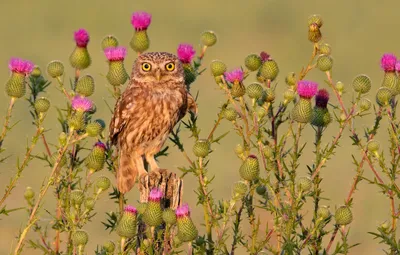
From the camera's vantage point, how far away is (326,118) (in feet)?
19.6

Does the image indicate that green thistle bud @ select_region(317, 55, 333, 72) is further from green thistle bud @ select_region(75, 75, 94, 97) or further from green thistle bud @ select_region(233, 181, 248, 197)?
green thistle bud @ select_region(75, 75, 94, 97)

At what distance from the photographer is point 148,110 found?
290 inches

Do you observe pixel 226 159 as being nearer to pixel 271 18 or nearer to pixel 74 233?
pixel 271 18

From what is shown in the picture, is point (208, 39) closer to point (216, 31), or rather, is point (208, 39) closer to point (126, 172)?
point (126, 172)

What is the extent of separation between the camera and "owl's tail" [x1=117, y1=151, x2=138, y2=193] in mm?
6807

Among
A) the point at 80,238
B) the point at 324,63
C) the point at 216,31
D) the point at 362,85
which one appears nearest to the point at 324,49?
the point at 324,63

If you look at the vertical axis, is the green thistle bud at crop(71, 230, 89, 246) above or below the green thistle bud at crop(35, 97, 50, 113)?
below

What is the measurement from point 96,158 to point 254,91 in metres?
0.92

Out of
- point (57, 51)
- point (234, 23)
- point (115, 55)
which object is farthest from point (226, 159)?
point (115, 55)

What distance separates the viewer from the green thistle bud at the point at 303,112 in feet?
18.9

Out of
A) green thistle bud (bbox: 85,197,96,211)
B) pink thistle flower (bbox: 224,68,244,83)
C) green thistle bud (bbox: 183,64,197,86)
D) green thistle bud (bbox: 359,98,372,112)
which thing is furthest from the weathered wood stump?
green thistle bud (bbox: 359,98,372,112)

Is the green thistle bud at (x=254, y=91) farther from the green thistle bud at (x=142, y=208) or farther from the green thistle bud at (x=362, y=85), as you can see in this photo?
the green thistle bud at (x=142, y=208)

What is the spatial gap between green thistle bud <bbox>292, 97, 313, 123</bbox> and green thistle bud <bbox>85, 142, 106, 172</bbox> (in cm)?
105

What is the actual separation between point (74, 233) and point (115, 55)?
1.45m
